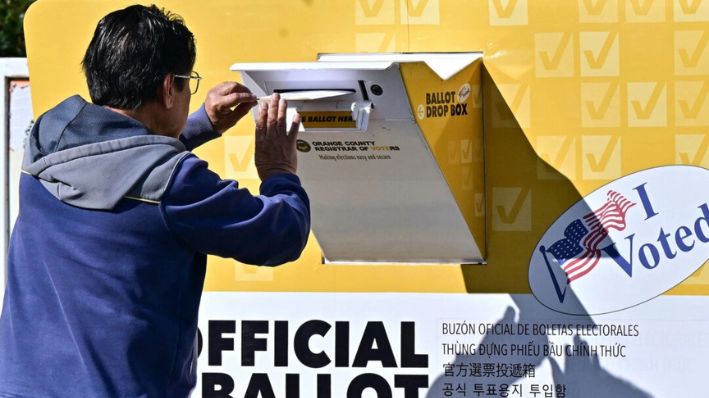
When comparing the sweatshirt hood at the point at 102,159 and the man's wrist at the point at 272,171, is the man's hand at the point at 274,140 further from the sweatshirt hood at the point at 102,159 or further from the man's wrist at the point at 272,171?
the sweatshirt hood at the point at 102,159

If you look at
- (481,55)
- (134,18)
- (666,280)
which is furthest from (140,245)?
(666,280)

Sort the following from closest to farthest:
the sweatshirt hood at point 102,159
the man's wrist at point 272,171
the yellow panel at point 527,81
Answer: the sweatshirt hood at point 102,159 < the man's wrist at point 272,171 < the yellow panel at point 527,81

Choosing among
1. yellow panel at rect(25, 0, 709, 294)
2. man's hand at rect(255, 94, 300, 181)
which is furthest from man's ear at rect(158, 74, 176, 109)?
yellow panel at rect(25, 0, 709, 294)

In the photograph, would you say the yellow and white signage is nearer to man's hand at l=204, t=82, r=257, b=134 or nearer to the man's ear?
man's hand at l=204, t=82, r=257, b=134

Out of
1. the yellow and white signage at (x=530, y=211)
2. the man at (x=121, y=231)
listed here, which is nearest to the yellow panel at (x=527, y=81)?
the yellow and white signage at (x=530, y=211)

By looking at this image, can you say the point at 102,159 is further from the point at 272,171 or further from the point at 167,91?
the point at 272,171

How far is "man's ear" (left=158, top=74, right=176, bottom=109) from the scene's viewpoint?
2447mm

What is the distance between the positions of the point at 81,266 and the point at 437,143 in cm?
106

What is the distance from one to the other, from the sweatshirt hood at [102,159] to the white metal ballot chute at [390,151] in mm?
478

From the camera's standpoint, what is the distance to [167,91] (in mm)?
2459

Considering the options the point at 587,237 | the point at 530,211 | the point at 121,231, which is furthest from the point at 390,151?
the point at 121,231

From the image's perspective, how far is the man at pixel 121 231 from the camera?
7.75 feet

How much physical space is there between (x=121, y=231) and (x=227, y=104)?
2.15 feet

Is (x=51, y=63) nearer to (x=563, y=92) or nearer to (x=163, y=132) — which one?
(x=163, y=132)
